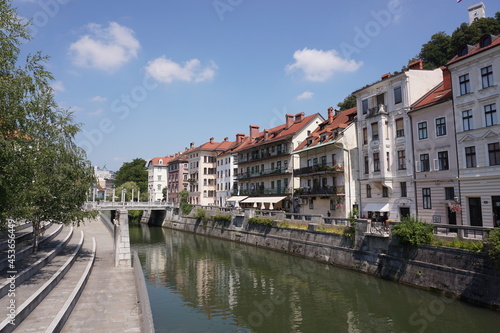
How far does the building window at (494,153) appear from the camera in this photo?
23.6 m

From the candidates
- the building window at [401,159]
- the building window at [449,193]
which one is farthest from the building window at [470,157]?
the building window at [401,159]

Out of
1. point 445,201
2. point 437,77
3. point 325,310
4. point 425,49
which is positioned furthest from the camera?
point 425,49

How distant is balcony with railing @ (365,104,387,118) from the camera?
1293 inches

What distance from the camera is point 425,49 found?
6259 centimetres

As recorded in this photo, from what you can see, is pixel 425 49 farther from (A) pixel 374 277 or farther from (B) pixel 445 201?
(A) pixel 374 277

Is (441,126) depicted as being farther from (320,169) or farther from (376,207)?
(320,169)

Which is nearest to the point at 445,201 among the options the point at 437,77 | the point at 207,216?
the point at 437,77

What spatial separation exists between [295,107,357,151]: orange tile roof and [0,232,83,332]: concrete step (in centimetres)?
2850

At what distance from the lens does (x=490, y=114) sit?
24.3m

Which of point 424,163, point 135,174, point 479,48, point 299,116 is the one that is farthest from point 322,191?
point 135,174

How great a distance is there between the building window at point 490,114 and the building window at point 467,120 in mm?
1154

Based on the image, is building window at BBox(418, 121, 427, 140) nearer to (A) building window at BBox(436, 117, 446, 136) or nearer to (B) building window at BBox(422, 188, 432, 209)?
(A) building window at BBox(436, 117, 446, 136)

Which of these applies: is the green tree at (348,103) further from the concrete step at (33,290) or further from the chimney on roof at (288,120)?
the concrete step at (33,290)

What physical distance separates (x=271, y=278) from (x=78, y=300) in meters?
14.3
